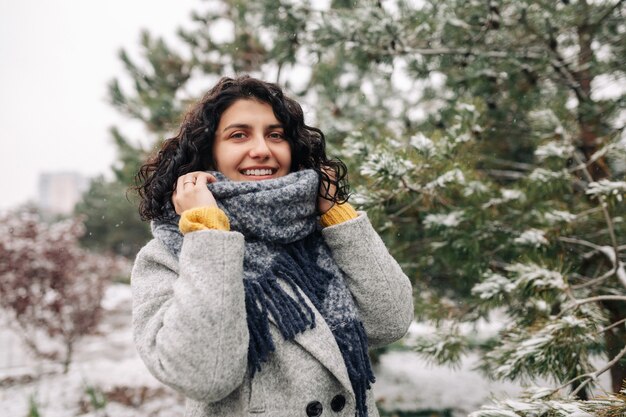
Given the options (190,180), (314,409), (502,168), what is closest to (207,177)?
(190,180)

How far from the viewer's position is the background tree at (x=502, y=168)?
1.47m

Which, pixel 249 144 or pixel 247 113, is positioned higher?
pixel 247 113

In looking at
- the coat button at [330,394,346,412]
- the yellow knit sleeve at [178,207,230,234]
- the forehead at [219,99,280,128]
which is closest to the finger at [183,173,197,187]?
the yellow knit sleeve at [178,207,230,234]

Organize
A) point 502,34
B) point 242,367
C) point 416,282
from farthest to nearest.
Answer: point 502,34
point 416,282
point 242,367

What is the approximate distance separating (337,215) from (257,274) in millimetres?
316

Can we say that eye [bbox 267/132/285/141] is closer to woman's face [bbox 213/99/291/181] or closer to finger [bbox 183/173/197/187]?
woman's face [bbox 213/99/291/181]

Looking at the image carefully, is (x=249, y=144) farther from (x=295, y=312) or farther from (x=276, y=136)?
(x=295, y=312)

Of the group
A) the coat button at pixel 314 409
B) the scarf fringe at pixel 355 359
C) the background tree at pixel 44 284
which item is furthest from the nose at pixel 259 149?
the background tree at pixel 44 284

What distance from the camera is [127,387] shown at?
4.30 metres

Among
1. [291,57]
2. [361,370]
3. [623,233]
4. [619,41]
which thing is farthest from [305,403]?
[619,41]

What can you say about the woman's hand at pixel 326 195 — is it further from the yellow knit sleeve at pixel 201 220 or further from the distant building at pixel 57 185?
the distant building at pixel 57 185

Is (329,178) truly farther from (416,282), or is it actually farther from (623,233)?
(623,233)

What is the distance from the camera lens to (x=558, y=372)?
4.37 ft

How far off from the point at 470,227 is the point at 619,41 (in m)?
1.42
